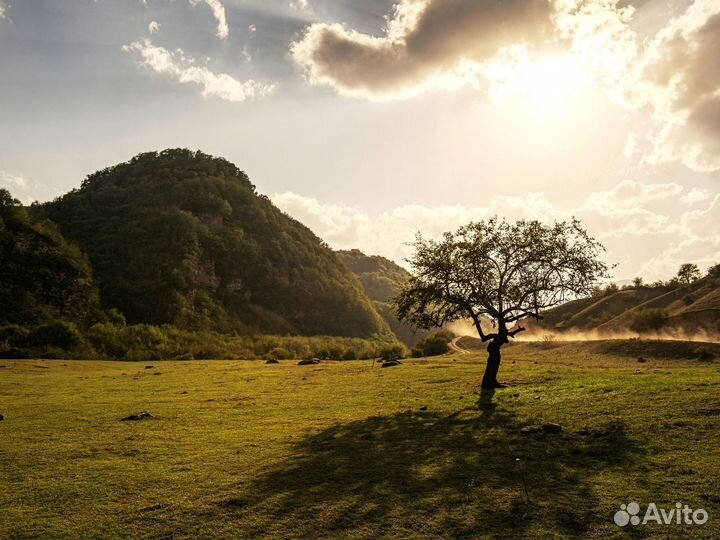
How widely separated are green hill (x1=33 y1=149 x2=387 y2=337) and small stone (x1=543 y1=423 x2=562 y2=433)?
9377 cm

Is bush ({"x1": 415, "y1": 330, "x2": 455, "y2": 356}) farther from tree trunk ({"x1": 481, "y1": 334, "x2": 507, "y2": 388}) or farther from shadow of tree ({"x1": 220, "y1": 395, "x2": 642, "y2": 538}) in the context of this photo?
shadow of tree ({"x1": 220, "y1": 395, "x2": 642, "y2": 538})

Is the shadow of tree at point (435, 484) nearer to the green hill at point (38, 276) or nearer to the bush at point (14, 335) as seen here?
the bush at point (14, 335)

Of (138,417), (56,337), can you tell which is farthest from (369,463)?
(56,337)

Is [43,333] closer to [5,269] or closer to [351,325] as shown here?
[5,269]

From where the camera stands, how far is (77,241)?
109 m

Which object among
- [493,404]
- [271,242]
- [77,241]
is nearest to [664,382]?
[493,404]

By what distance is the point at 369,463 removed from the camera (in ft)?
43.2

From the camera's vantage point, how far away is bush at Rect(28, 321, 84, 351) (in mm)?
61569

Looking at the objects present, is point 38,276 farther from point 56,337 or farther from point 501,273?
point 501,273

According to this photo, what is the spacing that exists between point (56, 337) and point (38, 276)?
25.8m

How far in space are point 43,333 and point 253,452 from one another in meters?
61.9

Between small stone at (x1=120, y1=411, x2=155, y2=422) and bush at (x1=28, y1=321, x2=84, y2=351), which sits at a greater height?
bush at (x1=28, y1=321, x2=84, y2=351)

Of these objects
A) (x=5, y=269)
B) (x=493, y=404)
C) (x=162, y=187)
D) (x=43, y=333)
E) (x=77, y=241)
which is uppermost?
(x=162, y=187)

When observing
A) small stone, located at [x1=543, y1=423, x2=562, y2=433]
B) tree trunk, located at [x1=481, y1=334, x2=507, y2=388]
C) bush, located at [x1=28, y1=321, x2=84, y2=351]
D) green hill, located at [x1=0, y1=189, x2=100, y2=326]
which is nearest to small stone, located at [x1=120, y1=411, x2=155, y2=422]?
small stone, located at [x1=543, y1=423, x2=562, y2=433]
